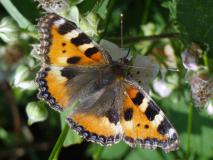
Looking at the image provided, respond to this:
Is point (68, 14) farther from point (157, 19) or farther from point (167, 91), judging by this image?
point (157, 19)

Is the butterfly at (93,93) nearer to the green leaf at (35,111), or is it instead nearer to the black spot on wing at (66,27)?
the black spot on wing at (66,27)

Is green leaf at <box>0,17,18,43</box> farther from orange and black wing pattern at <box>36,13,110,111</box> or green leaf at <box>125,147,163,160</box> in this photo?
green leaf at <box>125,147,163,160</box>

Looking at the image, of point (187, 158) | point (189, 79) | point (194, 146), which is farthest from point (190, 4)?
point (194, 146)

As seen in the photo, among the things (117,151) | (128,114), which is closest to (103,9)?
(128,114)

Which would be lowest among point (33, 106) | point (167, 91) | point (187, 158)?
point (187, 158)

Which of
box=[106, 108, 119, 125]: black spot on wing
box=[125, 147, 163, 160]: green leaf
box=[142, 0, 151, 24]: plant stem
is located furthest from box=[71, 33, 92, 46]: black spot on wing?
box=[125, 147, 163, 160]: green leaf

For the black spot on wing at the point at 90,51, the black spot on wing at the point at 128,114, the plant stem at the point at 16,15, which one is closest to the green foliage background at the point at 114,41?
the plant stem at the point at 16,15
